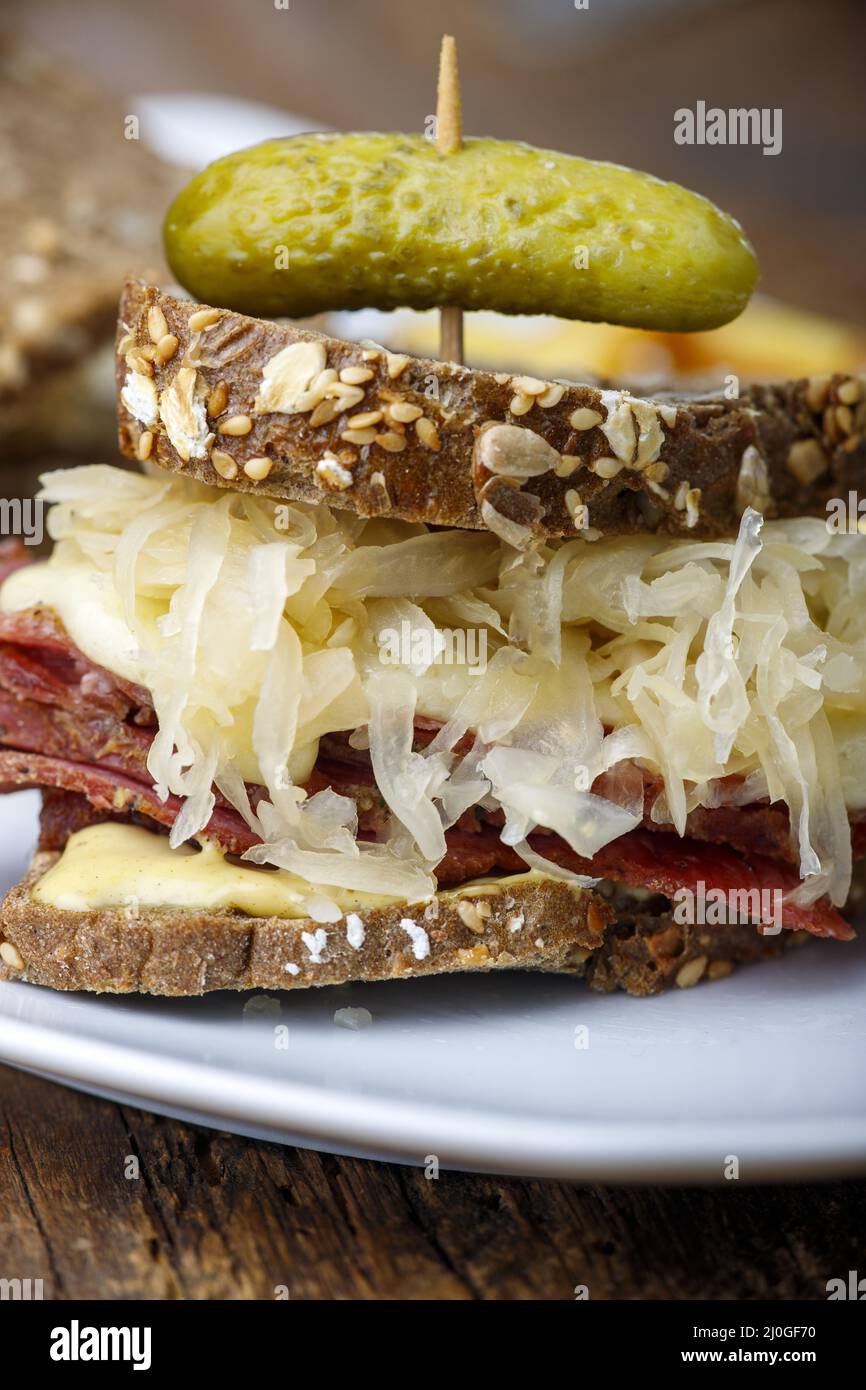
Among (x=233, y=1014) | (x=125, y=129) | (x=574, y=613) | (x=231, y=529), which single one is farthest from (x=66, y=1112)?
(x=125, y=129)

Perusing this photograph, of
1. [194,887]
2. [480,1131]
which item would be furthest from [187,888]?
[480,1131]

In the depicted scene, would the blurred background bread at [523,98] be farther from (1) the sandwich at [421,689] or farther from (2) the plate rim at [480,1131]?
(2) the plate rim at [480,1131]

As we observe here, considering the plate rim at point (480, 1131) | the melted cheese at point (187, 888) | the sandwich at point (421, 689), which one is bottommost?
the plate rim at point (480, 1131)

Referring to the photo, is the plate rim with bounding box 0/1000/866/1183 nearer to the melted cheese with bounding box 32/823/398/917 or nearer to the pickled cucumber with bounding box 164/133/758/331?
the melted cheese with bounding box 32/823/398/917

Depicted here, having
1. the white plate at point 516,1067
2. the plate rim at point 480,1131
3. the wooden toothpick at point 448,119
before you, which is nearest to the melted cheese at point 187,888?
the white plate at point 516,1067

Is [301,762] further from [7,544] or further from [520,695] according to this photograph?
[7,544]

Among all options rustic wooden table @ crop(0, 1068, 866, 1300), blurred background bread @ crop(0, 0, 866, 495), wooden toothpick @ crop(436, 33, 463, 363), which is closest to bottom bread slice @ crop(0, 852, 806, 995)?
rustic wooden table @ crop(0, 1068, 866, 1300)

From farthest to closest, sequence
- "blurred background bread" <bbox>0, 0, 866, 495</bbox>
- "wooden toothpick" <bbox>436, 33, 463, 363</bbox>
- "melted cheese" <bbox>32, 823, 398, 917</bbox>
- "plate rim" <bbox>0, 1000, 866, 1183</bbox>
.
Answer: "blurred background bread" <bbox>0, 0, 866, 495</bbox>, "wooden toothpick" <bbox>436, 33, 463, 363</bbox>, "melted cheese" <bbox>32, 823, 398, 917</bbox>, "plate rim" <bbox>0, 1000, 866, 1183</bbox>
